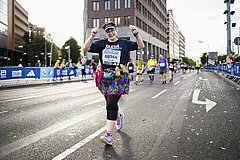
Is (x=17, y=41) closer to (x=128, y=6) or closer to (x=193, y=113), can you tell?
(x=128, y=6)

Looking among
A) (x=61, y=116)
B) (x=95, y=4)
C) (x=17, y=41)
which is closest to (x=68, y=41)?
(x=17, y=41)

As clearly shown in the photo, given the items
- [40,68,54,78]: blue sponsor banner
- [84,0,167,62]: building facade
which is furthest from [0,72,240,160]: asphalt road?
[84,0,167,62]: building facade

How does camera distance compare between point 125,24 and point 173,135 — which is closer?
point 173,135

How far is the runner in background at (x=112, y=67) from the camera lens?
139 inches

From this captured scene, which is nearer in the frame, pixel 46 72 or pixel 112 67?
pixel 112 67

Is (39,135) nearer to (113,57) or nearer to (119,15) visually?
(113,57)

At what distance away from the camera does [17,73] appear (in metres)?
15.3

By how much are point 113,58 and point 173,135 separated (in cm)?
170

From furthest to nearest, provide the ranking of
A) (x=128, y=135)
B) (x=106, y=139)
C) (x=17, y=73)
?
1. (x=17, y=73)
2. (x=128, y=135)
3. (x=106, y=139)

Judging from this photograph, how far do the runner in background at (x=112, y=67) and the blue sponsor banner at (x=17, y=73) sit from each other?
1253cm

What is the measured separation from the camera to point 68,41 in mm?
76938

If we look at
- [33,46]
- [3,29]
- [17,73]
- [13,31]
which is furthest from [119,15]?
[17,73]

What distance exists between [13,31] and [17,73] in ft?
184

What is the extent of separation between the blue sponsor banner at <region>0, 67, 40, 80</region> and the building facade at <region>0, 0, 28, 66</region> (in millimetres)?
36266
